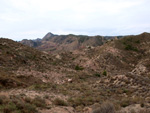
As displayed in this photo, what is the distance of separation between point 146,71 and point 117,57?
899cm

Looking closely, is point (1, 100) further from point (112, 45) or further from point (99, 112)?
point (112, 45)

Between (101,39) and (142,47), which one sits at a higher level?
(101,39)

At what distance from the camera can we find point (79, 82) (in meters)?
16.9

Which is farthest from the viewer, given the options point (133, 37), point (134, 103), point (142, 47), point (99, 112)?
point (133, 37)

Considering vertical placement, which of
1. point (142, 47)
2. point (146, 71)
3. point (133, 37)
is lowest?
point (146, 71)

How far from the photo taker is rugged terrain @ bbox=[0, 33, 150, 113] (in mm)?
7242

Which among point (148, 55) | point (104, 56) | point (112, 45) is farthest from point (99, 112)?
point (112, 45)

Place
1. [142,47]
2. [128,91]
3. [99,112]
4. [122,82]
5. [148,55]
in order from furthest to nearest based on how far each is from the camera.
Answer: [142,47], [148,55], [122,82], [128,91], [99,112]

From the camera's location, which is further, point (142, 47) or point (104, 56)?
point (142, 47)

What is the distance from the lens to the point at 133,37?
38531mm

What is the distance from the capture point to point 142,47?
34.7 metres

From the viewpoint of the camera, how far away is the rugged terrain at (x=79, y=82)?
7242 millimetres

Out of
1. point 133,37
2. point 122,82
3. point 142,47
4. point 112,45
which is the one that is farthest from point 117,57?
point 122,82

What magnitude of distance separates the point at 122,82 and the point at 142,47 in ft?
83.0
